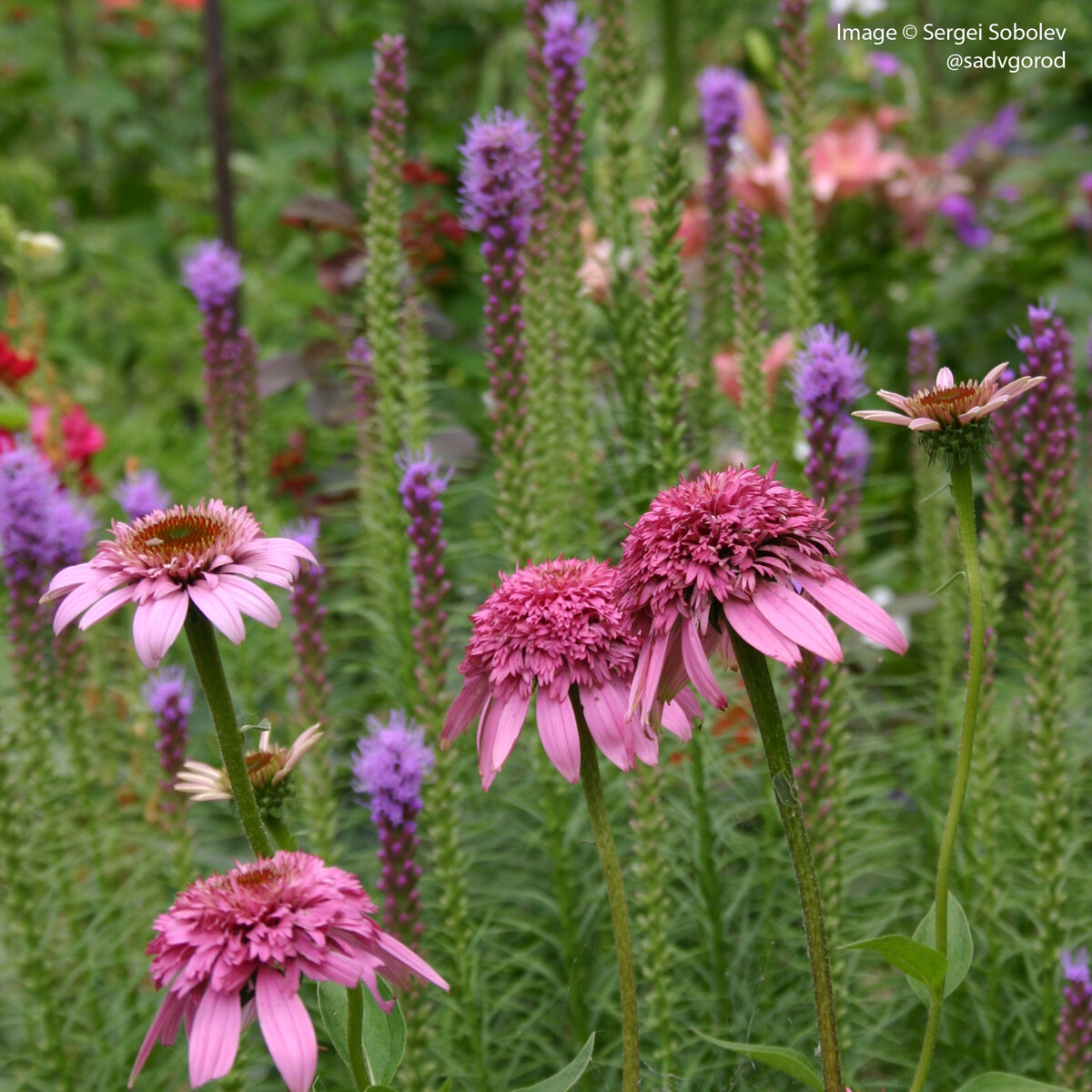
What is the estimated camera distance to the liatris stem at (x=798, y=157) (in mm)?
2264

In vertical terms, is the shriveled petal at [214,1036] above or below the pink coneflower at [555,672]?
below

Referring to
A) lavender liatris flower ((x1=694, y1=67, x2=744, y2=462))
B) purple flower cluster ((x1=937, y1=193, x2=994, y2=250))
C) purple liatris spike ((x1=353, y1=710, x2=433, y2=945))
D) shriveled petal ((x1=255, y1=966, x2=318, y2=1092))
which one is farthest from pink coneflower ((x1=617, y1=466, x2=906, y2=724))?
purple flower cluster ((x1=937, y1=193, x2=994, y2=250))

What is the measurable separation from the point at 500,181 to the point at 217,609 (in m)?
1.05

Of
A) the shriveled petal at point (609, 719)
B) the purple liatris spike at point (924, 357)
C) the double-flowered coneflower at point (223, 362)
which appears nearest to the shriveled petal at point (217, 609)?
the shriveled petal at point (609, 719)

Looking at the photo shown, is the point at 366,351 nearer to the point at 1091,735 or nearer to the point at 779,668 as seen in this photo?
the point at 779,668

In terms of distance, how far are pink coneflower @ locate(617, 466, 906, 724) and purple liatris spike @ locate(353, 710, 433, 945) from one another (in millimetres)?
587

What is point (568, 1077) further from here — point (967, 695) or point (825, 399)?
point (825, 399)

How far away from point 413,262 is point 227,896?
7.10ft

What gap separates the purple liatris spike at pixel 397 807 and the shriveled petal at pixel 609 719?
52 centimetres

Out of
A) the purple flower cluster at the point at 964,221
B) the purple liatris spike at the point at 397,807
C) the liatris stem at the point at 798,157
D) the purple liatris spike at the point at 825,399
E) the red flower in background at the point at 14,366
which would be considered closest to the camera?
the purple liatris spike at the point at 397,807

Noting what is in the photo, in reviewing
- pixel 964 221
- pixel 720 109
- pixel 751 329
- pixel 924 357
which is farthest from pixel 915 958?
pixel 964 221

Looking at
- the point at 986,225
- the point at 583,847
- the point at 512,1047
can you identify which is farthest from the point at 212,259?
the point at 986,225

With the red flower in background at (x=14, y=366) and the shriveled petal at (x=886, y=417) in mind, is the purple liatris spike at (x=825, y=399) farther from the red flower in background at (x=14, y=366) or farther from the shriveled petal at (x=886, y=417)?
the red flower in background at (x=14, y=366)

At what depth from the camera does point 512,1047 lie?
1.99 metres
